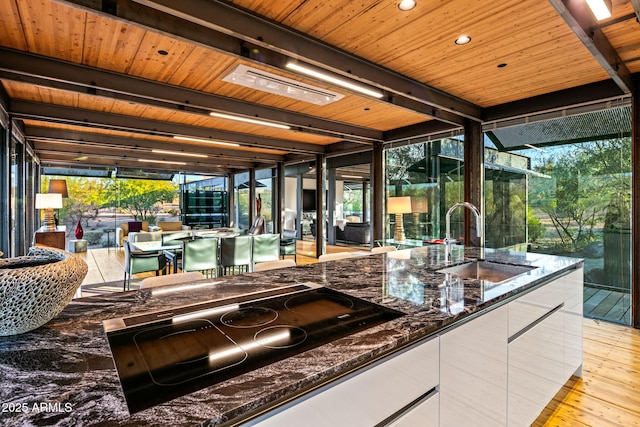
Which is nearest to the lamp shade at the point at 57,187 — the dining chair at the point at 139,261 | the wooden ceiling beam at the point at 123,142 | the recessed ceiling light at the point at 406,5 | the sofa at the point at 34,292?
the wooden ceiling beam at the point at 123,142

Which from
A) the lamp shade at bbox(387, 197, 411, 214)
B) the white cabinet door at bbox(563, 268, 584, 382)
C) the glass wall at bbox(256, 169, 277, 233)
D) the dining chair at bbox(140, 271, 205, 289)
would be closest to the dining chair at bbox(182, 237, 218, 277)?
the dining chair at bbox(140, 271, 205, 289)

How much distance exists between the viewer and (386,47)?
2.82 meters

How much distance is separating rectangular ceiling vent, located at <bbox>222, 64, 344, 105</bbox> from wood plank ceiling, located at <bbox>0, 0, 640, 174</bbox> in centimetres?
8

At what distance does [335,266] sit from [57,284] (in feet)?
5.09

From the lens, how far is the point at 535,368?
5.88ft

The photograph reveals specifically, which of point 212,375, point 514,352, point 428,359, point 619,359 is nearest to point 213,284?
point 212,375

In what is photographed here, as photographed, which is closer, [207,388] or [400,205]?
[207,388]

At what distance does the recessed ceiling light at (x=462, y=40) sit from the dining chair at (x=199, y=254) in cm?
396

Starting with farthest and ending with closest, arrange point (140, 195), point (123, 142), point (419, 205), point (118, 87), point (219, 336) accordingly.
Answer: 1. point (140, 195)
2. point (123, 142)
3. point (419, 205)
4. point (118, 87)
5. point (219, 336)

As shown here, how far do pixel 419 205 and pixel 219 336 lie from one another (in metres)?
5.51

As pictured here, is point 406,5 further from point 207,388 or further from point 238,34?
point 207,388

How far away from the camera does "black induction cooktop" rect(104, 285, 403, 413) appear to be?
0.78 meters

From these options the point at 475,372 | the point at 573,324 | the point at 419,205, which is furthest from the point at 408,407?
the point at 419,205

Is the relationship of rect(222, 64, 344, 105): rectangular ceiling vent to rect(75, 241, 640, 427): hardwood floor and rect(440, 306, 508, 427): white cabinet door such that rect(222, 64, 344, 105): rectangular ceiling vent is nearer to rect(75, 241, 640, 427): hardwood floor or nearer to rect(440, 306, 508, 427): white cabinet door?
rect(440, 306, 508, 427): white cabinet door
